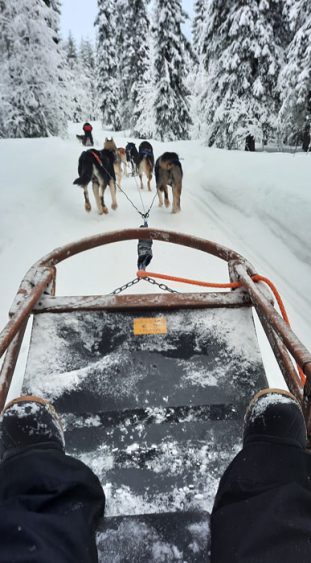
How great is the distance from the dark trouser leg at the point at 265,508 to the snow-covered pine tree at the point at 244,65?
13.7m

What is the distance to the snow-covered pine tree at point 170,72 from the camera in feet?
66.3

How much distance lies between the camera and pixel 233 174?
28.2 feet

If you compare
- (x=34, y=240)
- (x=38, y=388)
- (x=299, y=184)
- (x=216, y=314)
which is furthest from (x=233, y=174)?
(x=38, y=388)

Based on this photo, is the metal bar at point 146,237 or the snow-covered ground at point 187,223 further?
the snow-covered ground at point 187,223

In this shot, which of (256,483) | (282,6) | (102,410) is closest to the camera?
(256,483)

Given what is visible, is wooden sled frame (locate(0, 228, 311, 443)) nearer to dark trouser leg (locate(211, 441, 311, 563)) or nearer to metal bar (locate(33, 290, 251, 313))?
metal bar (locate(33, 290, 251, 313))

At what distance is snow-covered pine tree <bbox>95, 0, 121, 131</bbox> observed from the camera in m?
31.6

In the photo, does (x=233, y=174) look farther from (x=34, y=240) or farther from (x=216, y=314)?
(x=216, y=314)

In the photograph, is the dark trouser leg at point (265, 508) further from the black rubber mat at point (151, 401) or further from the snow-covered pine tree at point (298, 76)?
the snow-covered pine tree at point (298, 76)

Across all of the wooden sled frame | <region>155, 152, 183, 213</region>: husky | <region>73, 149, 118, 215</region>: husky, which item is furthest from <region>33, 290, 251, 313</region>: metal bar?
<region>155, 152, 183, 213</region>: husky

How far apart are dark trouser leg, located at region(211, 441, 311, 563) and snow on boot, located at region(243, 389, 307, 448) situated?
30mm

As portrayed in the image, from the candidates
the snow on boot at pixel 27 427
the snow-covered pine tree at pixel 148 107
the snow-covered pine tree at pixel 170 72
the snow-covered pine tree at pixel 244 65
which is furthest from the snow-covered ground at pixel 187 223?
the snow-covered pine tree at pixel 148 107

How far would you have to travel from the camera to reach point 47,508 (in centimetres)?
96

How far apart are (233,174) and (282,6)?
8306 millimetres
